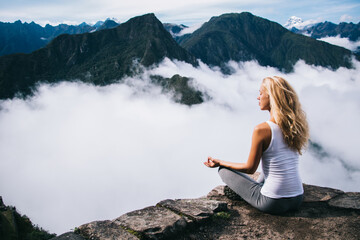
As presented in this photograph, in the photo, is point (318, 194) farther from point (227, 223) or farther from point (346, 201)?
point (227, 223)

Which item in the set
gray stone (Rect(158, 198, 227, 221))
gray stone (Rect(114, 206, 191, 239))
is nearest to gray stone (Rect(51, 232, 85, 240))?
gray stone (Rect(114, 206, 191, 239))

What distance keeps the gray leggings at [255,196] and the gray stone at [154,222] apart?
1404 mm

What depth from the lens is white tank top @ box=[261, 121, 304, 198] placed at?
171 inches

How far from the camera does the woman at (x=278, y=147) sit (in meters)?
4.25

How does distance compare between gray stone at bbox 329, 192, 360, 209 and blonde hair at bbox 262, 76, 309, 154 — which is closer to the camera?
blonde hair at bbox 262, 76, 309, 154

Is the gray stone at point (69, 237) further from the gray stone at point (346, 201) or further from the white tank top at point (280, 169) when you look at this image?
the gray stone at point (346, 201)

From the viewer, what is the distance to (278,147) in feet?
14.3

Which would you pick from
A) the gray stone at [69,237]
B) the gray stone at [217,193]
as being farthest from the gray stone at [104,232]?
the gray stone at [217,193]

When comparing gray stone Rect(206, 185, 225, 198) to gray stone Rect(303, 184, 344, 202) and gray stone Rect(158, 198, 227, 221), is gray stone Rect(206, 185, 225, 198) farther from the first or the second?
gray stone Rect(303, 184, 344, 202)

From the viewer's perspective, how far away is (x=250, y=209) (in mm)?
5289

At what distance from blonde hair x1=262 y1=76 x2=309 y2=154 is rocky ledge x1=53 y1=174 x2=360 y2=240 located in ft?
5.17

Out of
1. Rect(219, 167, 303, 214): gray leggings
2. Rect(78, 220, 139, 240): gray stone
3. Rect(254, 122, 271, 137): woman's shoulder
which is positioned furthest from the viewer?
Rect(219, 167, 303, 214): gray leggings

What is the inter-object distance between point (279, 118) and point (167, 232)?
2864mm

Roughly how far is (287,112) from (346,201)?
3.03m
